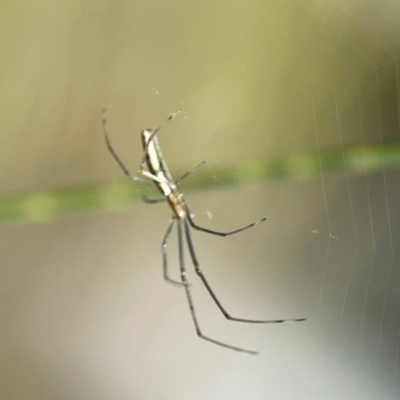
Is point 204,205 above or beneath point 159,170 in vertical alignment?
beneath

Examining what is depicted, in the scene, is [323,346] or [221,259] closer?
[323,346]

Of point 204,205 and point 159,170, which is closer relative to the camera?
point 159,170

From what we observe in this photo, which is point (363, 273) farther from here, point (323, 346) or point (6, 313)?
point (6, 313)

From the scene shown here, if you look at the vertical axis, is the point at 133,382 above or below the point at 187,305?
below

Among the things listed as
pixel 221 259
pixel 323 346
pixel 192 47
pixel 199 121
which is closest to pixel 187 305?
pixel 221 259

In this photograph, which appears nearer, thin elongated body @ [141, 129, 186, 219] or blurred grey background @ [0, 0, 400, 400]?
thin elongated body @ [141, 129, 186, 219]

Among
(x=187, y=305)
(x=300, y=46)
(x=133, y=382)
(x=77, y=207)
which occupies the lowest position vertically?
(x=133, y=382)

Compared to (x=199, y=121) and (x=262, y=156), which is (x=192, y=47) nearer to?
(x=199, y=121)

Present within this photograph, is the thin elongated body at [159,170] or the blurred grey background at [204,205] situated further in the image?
the blurred grey background at [204,205]
